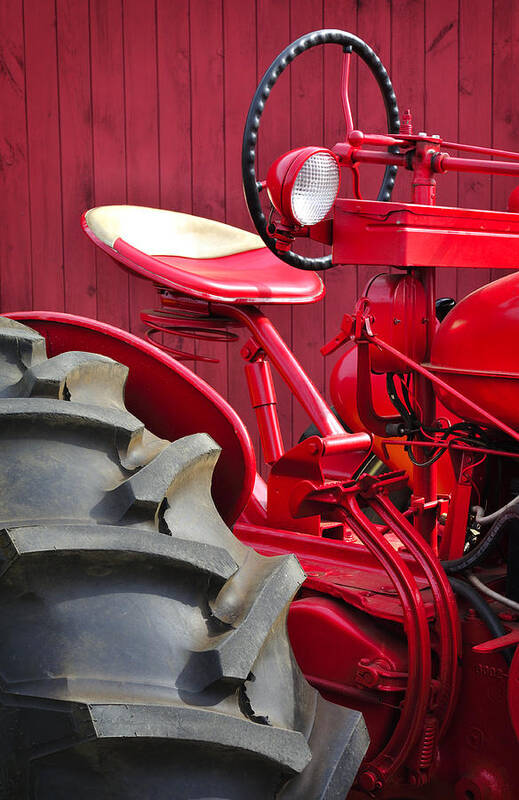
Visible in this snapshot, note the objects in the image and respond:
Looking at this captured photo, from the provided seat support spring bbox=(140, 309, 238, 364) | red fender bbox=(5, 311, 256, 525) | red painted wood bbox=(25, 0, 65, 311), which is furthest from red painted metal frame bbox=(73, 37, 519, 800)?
red painted wood bbox=(25, 0, 65, 311)

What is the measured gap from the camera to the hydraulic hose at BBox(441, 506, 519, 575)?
130cm

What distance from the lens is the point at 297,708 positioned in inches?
37.8

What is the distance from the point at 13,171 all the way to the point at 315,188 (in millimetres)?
2544

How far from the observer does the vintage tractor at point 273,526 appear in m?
0.84

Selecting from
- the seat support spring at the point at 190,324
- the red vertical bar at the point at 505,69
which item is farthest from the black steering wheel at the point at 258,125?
the red vertical bar at the point at 505,69

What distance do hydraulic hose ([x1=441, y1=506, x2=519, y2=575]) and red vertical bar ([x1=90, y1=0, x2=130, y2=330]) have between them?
2429mm

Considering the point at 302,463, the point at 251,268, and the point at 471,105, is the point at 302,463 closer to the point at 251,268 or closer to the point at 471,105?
the point at 251,268

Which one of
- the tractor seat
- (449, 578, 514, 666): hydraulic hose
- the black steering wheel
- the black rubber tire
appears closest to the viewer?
the black rubber tire

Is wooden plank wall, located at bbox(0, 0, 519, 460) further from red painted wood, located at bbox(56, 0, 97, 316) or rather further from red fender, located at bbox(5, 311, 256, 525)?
red fender, located at bbox(5, 311, 256, 525)

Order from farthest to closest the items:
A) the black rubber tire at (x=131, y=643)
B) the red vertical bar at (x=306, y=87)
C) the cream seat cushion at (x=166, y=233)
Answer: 1. the red vertical bar at (x=306, y=87)
2. the cream seat cushion at (x=166, y=233)
3. the black rubber tire at (x=131, y=643)

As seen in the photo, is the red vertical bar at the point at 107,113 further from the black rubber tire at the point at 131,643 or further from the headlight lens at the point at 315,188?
the black rubber tire at the point at 131,643

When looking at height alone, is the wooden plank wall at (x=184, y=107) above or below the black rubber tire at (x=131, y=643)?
above

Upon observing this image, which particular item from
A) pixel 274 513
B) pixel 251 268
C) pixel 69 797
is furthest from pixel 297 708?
pixel 251 268

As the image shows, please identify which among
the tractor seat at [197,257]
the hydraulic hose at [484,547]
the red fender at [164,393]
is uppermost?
the tractor seat at [197,257]
